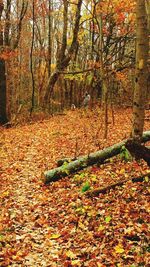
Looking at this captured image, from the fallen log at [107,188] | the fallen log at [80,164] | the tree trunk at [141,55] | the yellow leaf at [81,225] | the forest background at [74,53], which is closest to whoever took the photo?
the yellow leaf at [81,225]

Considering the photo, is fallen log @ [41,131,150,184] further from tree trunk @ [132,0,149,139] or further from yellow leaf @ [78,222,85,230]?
yellow leaf @ [78,222,85,230]

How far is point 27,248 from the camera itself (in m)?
6.16

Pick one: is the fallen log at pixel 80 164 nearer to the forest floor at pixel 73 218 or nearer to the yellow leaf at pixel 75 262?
the forest floor at pixel 73 218

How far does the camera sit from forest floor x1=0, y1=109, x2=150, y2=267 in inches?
224

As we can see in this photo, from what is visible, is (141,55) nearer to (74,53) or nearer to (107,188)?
(107,188)

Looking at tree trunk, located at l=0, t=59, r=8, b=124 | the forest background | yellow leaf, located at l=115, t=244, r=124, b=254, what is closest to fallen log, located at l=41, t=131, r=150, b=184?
yellow leaf, located at l=115, t=244, r=124, b=254

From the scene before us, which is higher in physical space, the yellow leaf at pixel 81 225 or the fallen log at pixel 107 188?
the fallen log at pixel 107 188

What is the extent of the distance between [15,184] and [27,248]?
3657 mm

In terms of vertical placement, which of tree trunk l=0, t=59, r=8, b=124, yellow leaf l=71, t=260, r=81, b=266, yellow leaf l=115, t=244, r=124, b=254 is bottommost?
yellow leaf l=71, t=260, r=81, b=266

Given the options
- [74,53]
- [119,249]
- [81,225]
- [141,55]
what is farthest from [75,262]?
[74,53]

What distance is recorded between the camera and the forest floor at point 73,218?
568cm

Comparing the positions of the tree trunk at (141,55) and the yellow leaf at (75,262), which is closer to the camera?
the yellow leaf at (75,262)

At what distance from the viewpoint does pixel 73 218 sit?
7043mm

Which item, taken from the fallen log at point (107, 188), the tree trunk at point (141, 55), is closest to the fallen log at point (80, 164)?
the tree trunk at point (141, 55)
